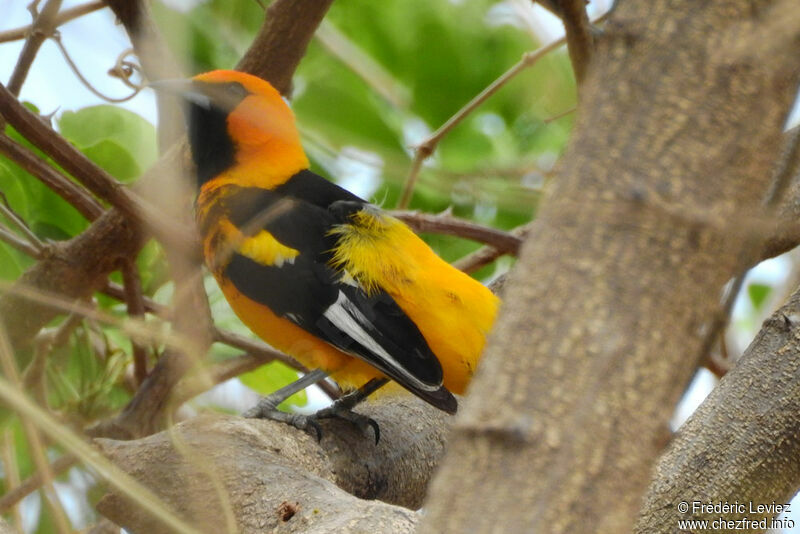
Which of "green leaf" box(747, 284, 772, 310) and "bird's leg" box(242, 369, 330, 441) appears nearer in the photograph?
"bird's leg" box(242, 369, 330, 441)

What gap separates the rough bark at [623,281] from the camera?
28.6 inches

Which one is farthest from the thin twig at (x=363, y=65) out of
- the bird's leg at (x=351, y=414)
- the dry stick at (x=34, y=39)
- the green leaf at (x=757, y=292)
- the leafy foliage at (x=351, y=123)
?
the green leaf at (x=757, y=292)

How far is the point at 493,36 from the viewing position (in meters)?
3.45

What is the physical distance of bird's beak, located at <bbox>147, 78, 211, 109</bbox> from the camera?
99.7 inches

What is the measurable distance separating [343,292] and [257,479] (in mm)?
699

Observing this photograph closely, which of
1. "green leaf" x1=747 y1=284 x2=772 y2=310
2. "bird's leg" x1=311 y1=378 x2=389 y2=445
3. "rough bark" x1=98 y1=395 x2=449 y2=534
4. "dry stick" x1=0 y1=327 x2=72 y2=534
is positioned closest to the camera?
"dry stick" x1=0 y1=327 x2=72 y2=534

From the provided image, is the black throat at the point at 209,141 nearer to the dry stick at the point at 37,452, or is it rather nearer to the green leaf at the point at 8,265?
the green leaf at the point at 8,265

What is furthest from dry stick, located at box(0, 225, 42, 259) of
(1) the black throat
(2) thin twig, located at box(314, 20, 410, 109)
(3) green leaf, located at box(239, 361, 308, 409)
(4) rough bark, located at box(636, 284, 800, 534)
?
(4) rough bark, located at box(636, 284, 800, 534)

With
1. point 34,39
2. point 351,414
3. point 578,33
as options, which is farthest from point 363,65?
point 578,33

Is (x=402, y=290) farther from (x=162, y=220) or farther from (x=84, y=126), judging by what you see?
(x=84, y=126)

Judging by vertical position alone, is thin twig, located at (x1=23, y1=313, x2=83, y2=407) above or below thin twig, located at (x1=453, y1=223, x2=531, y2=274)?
below

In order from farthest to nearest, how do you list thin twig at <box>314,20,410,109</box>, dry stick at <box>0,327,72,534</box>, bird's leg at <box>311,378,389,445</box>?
thin twig at <box>314,20,410,109</box>, bird's leg at <box>311,378,389,445</box>, dry stick at <box>0,327,72,534</box>

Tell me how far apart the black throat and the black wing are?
370mm

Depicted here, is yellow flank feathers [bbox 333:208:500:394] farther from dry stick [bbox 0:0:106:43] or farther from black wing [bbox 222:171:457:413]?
dry stick [bbox 0:0:106:43]
